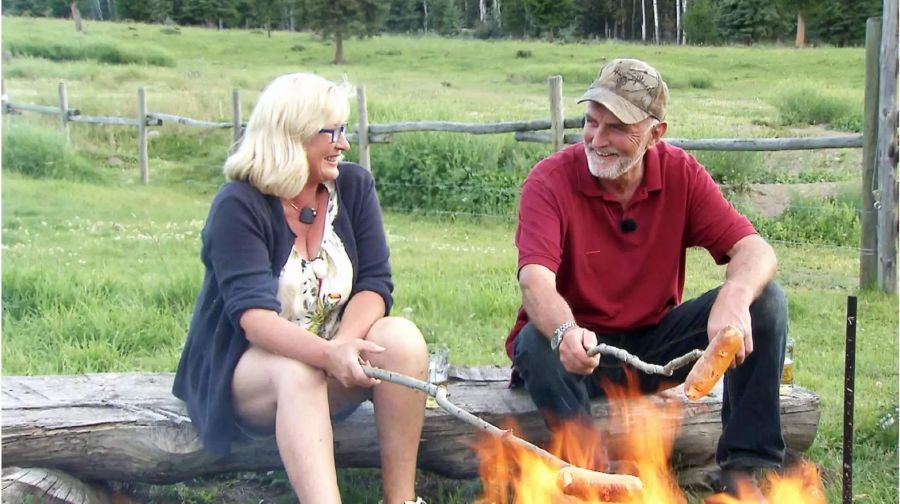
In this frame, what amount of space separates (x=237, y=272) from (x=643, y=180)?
1.22 metres

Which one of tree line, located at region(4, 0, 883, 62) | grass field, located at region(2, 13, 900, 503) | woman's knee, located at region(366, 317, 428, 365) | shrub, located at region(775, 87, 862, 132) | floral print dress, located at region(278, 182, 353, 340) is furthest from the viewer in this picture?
tree line, located at region(4, 0, 883, 62)

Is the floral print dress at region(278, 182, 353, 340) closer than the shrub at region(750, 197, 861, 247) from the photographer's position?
Yes

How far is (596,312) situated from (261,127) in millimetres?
1110

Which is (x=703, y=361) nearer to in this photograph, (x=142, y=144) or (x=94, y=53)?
(x=142, y=144)

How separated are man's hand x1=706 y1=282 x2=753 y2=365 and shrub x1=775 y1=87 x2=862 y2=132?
14313 millimetres

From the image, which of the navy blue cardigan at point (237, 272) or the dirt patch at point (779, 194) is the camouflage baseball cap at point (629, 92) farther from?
the dirt patch at point (779, 194)

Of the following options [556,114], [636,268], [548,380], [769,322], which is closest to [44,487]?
[548,380]

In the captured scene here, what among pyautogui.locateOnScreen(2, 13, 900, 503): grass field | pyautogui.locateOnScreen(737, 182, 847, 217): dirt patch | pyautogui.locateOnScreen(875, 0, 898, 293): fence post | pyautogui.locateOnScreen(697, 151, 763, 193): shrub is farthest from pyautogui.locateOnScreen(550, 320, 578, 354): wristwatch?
pyautogui.locateOnScreen(697, 151, 763, 193): shrub

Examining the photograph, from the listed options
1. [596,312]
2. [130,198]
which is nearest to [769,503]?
[596,312]

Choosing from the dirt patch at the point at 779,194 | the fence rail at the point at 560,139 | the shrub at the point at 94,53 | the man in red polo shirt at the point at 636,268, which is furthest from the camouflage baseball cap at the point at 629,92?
the shrub at the point at 94,53

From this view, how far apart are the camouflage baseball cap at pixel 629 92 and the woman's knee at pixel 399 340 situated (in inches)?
32.1

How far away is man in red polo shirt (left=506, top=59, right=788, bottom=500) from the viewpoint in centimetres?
276

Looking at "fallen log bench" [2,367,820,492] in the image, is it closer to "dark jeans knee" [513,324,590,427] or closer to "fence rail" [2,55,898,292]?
"dark jeans knee" [513,324,590,427]

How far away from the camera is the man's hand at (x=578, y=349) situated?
2512 mm
